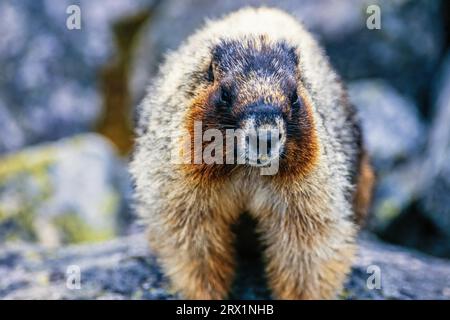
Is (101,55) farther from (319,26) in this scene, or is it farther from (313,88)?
(313,88)

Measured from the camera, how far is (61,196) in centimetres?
875

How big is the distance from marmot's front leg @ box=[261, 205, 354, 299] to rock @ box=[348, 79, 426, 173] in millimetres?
3964

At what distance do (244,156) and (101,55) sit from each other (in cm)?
753

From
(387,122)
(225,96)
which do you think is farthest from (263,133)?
(387,122)

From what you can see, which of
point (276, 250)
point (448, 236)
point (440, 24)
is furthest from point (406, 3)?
point (276, 250)

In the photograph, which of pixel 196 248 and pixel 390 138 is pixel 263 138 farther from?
pixel 390 138

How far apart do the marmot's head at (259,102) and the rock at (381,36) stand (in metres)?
5.05

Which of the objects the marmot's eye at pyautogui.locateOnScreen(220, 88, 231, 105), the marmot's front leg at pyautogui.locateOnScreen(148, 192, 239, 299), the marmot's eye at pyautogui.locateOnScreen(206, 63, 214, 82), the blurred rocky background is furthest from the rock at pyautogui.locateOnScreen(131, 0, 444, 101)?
the marmot's eye at pyautogui.locateOnScreen(220, 88, 231, 105)

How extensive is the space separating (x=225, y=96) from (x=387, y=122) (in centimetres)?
568

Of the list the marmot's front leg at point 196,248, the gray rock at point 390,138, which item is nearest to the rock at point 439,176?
the gray rock at point 390,138

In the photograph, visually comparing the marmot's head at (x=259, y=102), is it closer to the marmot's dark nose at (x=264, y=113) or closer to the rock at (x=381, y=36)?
the marmot's dark nose at (x=264, y=113)

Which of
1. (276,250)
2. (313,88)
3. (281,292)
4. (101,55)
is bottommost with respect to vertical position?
(281,292)

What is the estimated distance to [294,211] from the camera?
5250 millimetres

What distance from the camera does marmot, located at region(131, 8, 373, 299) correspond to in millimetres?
4754
